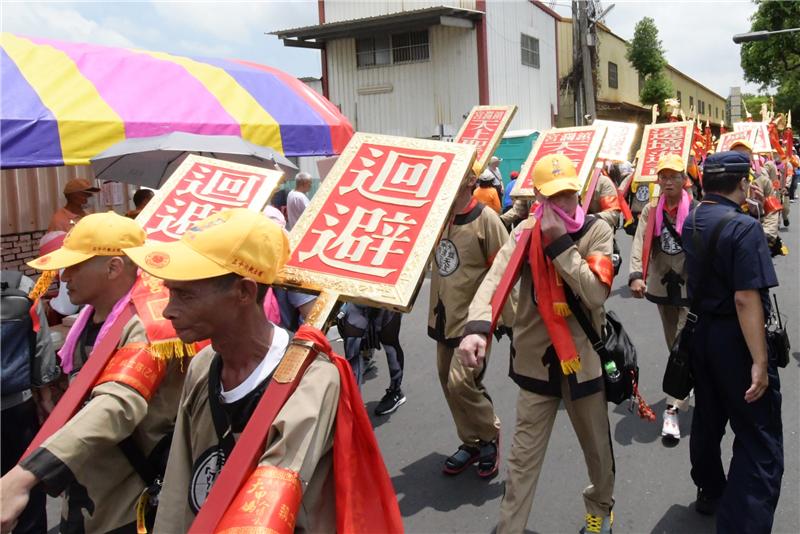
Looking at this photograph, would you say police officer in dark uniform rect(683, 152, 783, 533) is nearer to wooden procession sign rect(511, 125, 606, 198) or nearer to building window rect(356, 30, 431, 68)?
wooden procession sign rect(511, 125, 606, 198)

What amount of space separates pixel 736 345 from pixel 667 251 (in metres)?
2.00

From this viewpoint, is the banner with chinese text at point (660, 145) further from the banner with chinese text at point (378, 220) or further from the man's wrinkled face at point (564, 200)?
the banner with chinese text at point (378, 220)

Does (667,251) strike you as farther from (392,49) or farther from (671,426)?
(392,49)

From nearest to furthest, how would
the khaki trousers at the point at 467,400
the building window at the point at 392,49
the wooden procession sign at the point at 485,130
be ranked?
the wooden procession sign at the point at 485,130
the khaki trousers at the point at 467,400
the building window at the point at 392,49

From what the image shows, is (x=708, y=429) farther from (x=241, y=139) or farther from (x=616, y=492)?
(x=241, y=139)

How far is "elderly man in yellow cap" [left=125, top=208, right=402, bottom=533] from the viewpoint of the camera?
1.57 metres

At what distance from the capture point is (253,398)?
177 centimetres

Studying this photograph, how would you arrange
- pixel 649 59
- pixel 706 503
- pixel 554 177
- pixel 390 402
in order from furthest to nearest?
pixel 649 59 < pixel 390 402 < pixel 706 503 < pixel 554 177

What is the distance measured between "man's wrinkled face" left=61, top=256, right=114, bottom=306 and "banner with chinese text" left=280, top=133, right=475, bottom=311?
38.8 inches

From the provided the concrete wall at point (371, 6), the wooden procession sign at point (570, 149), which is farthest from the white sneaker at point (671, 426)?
the concrete wall at point (371, 6)

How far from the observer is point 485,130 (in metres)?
4.01

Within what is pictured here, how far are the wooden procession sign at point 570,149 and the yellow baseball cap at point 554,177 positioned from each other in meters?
0.26

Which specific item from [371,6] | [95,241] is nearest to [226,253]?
[95,241]

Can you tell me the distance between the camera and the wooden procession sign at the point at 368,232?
1.68 meters
